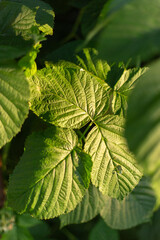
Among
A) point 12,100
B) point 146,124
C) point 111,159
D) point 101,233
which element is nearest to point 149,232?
point 101,233

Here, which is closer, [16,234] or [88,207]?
[88,207]

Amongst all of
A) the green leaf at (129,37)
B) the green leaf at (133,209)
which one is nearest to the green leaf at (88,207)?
the green leaf at (133,209)

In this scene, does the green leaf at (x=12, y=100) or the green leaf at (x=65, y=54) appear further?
the green leaf at (x=65, y=54)

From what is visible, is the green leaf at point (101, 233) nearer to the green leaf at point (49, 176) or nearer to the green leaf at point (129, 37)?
the green leaf at point (49, 176)

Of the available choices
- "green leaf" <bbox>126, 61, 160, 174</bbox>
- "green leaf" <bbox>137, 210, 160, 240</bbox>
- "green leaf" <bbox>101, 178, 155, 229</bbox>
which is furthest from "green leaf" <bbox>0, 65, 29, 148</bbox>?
"green leaf" <bbox>137, 210, 160, 240</bbox>

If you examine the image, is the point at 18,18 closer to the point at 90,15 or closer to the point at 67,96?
the point at 67,96

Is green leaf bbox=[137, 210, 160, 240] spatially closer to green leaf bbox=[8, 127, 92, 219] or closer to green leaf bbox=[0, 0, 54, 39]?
green leaf bbox=[8, 127, 92, 219]

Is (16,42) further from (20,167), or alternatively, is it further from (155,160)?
(155,160)
